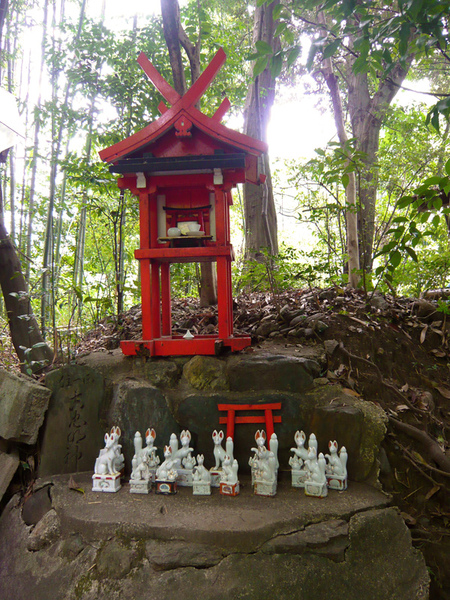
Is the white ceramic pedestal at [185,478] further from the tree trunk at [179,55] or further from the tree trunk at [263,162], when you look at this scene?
the tree trunk at [263,162]

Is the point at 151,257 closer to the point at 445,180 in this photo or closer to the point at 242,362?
the point at 242,362

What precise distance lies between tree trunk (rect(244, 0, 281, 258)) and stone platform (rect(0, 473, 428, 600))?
17.0 ft

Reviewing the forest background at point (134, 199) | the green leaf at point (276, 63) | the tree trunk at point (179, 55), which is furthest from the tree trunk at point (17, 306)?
the green leaf at point (276, 63)

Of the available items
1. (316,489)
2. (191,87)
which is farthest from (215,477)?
(191,87)

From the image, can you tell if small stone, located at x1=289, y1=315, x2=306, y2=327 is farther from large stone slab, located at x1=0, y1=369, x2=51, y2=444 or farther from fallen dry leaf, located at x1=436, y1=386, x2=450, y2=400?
large stone slab, located at x1=0, y1=369, x2=51, y2=444

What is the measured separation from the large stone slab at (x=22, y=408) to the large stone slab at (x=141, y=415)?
0.72 m

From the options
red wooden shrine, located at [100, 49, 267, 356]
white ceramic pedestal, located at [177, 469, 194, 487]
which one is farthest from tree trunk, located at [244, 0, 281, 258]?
white ceramic pedestal, located at [177, 469, 194, 487]

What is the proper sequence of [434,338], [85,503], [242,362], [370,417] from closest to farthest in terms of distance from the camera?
[85,503] → [370,417] → [242,362] → [434,338]

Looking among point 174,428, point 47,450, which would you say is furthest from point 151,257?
point 47,450

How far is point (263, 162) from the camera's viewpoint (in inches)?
302

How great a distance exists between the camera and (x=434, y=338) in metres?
4.55

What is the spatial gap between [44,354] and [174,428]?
203 centimetres

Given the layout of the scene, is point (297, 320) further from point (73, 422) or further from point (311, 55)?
point (311, 55)

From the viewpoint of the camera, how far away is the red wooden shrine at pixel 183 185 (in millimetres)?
3809
